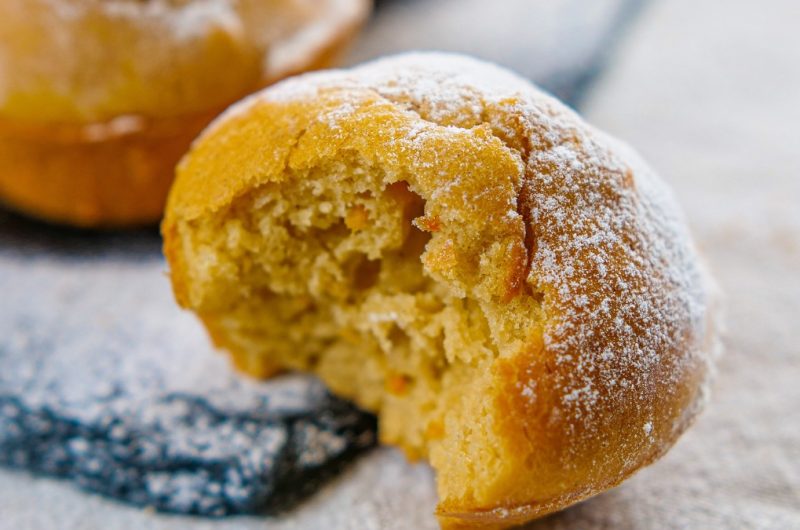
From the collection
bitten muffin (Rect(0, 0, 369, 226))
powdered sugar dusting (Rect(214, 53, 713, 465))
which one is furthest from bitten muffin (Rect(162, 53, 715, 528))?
bitten muffin (Rect(0, 0, 369, 226))

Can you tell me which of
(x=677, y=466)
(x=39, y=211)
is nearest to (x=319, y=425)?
(x=677, y=466)

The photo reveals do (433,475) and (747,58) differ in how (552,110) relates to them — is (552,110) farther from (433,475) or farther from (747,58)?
(747,58)

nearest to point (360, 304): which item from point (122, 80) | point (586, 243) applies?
point (586, 243)

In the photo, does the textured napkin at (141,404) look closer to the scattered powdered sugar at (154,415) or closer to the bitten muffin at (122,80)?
the scattered powdered sugar at (154,415)

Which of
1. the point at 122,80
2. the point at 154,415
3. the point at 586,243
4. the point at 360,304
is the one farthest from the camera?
the point at 122,80

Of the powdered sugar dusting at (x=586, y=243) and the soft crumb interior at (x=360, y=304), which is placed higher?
the powdered sugar dusting at (x=586, y=243)

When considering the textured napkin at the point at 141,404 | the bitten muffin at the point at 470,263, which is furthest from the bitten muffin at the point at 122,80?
the bitten muffin at the point at 470,263

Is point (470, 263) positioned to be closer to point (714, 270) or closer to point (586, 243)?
point (586, 243)
